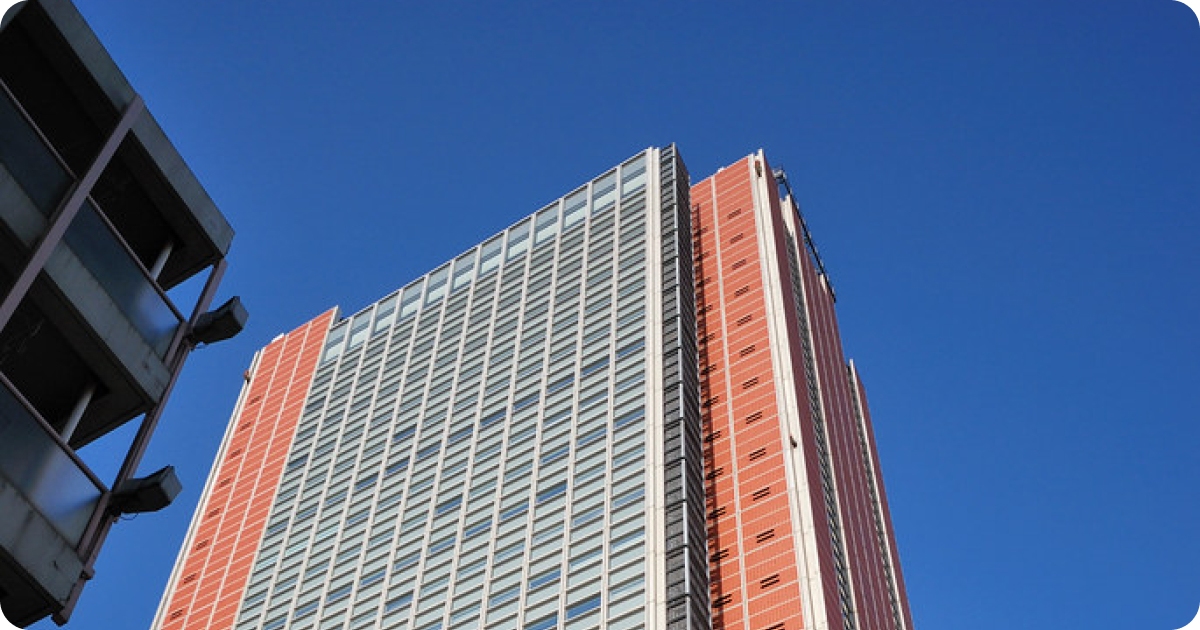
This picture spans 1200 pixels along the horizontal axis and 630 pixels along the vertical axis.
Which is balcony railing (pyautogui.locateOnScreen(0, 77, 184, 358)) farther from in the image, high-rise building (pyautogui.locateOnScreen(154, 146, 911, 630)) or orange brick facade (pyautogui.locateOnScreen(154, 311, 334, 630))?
orange brick facade (pyautogui.locateOnScreen(154, 311, 334, 630))

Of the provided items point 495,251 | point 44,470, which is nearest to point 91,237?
point 44,470

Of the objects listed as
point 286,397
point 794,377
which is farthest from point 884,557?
point 286,397

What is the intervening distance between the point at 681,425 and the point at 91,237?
40.7m

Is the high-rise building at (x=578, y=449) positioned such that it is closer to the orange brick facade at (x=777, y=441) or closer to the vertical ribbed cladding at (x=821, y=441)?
the orange brick facade at (x=777, y=441)

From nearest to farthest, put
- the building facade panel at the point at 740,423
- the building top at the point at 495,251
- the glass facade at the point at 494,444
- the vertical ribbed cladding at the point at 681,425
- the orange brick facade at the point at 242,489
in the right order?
the vertical ribbed cladding at the point at 681,425 < the building facade panel at the point at 740,423 < the glass facade at the point at 494,444 < the orange brick facade at the point at 242,489 < the building top at the point at 495,251

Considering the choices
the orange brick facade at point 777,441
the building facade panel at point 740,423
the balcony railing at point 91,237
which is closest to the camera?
the balcony railing at point 91,237

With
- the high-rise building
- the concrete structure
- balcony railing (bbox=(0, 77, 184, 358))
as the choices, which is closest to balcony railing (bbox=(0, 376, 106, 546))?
the concrete structure

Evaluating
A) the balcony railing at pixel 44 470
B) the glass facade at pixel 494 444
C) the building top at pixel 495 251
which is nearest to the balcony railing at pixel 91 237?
the balcony railing at pixel 44 470

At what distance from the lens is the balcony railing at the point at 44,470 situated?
18.2 metres

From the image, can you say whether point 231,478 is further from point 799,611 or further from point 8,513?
point 8,513

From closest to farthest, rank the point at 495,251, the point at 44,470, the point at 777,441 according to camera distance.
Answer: the point at 44,470
the point at 777,441
the point at 495,251

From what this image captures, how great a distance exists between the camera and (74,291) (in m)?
20.1

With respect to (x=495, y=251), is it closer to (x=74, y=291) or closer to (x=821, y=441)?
(x=821, y=441)

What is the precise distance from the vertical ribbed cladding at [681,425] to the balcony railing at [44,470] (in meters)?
31.8
